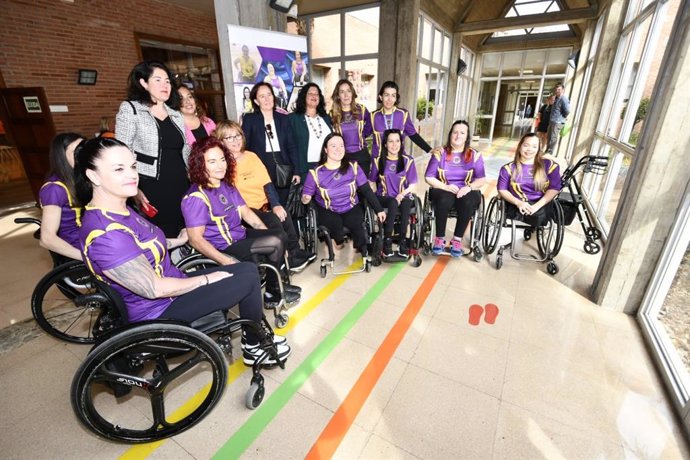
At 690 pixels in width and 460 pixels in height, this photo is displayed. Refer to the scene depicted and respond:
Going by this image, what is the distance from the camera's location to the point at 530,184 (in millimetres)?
2654

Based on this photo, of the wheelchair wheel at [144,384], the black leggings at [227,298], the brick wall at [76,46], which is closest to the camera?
the wheelchair wheel at [144,384]

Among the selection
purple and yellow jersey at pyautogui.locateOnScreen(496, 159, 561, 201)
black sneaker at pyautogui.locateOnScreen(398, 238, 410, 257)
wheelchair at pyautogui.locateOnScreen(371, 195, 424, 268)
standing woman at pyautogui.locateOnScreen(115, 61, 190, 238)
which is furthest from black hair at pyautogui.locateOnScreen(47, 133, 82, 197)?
purple and yellow jersey at pyautogui.locateOnScreen(496, 159, 561, 201)

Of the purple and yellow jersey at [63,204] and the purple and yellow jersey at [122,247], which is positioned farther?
the purple and yellow jersey at [63,204]

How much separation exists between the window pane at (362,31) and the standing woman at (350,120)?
3697 mm

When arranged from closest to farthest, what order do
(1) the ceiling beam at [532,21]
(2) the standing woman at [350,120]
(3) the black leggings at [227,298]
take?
(3) the black leggings at [227,298]
(2) the standing woman at [350,120]
(1) the ceiling beam at [532,21]

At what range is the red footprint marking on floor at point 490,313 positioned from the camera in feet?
7.11

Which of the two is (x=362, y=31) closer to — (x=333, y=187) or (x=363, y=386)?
(x=333, y=187)

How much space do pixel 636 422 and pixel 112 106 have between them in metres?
7.02

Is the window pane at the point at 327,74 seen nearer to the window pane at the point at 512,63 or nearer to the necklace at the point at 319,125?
the necklace at the point at 319,125

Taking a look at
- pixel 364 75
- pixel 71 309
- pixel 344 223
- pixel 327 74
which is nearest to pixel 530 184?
pixel 344 223

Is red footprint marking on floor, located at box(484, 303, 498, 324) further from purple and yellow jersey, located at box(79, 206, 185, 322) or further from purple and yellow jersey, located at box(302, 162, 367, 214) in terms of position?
purple and yellow jersey, located at box(79, 206, 185, 322)

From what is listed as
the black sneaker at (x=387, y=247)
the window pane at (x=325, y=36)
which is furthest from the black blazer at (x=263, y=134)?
the window pane at (x=325, y=36)

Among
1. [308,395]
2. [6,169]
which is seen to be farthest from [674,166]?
[6,169]

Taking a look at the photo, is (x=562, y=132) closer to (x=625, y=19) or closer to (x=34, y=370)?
(x=625, y=19)
